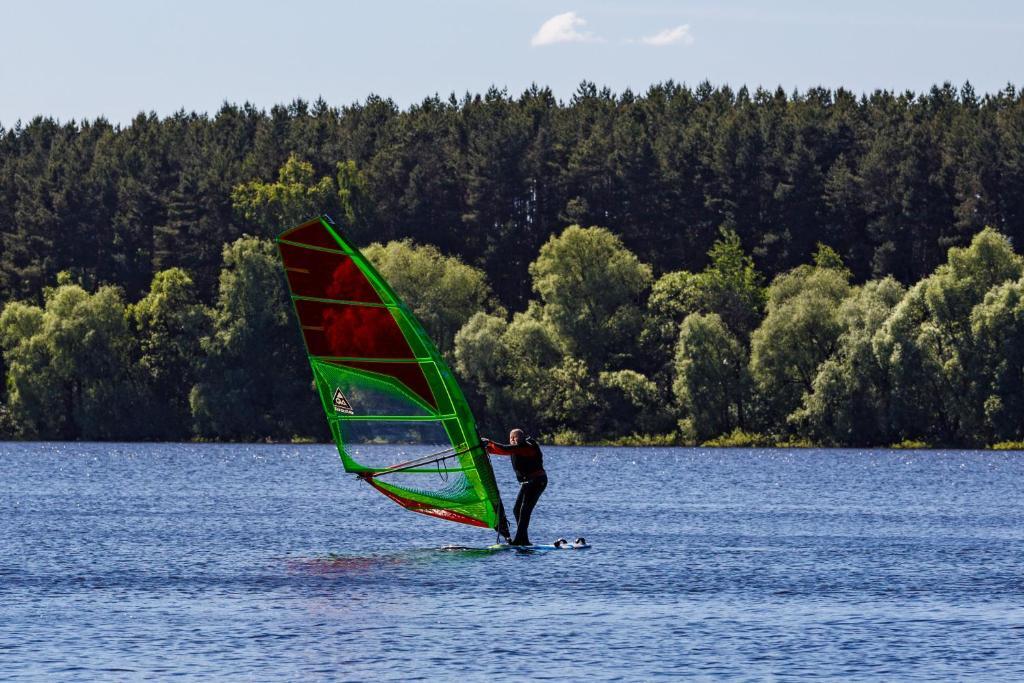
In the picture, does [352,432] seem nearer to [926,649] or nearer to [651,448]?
[926,649]

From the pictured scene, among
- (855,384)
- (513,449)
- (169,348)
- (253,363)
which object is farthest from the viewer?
(169,348)

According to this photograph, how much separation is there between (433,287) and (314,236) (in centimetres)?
7164

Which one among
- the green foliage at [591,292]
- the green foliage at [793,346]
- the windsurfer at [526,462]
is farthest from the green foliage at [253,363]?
the windsurfer at [526,462]

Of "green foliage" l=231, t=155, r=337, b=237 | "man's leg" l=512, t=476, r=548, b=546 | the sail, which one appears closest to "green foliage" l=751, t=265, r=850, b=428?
"green foliage" l=231, t=155, r=337, b=237

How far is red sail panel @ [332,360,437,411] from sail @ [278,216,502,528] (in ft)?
0.06

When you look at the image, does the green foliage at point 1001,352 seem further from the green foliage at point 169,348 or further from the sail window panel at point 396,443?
the sail window panel at point 396,443

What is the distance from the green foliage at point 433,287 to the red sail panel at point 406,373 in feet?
221

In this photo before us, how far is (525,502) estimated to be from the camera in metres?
36.6

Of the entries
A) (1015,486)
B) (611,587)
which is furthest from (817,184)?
(611,587)

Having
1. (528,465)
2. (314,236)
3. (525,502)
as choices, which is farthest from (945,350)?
(314,236)

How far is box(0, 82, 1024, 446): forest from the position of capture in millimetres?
94438

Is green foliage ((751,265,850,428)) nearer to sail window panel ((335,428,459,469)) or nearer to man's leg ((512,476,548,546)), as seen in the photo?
man's leg ((512,476,548,546))

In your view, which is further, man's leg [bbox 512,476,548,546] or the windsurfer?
man's leg [bbox 512,476,548,546]

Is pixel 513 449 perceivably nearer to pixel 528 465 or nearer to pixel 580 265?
pixel 528 465
